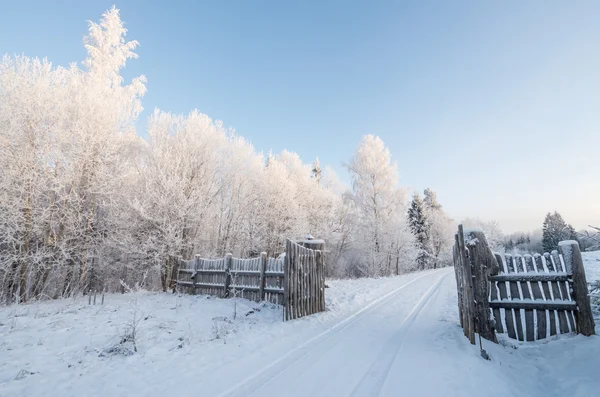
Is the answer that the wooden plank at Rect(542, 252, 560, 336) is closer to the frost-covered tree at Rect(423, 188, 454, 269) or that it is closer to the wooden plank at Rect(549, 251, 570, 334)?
the wooden plank at Rect(549, 251, 570, 334)

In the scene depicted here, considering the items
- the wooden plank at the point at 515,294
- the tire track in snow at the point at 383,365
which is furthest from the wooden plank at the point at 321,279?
the wooden plank at the point at 515,294

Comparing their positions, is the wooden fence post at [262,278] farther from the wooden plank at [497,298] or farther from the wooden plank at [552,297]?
the wooden plank at [552,297]

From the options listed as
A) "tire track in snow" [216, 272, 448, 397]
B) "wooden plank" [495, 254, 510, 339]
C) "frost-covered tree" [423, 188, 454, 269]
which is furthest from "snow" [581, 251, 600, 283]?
"frost-covered tree" [423, 188, 454, 269]

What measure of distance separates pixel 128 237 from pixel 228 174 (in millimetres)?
8063

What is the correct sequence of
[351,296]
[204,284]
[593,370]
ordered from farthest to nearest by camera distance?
[204,284] < [351,296] < [593,370]

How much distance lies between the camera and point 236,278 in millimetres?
10430

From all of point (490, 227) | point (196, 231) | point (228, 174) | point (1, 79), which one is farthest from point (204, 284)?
point (490, 227)

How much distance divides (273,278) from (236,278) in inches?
79.2

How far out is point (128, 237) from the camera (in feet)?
43.9

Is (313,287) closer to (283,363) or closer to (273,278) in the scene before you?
(273,278)

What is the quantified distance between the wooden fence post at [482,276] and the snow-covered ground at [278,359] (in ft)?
1.14

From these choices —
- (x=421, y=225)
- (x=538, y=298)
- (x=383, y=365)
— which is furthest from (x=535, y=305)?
(x=421, y=225)

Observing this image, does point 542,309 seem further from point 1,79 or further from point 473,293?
point 1,79

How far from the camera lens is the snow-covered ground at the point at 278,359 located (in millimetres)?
3539
